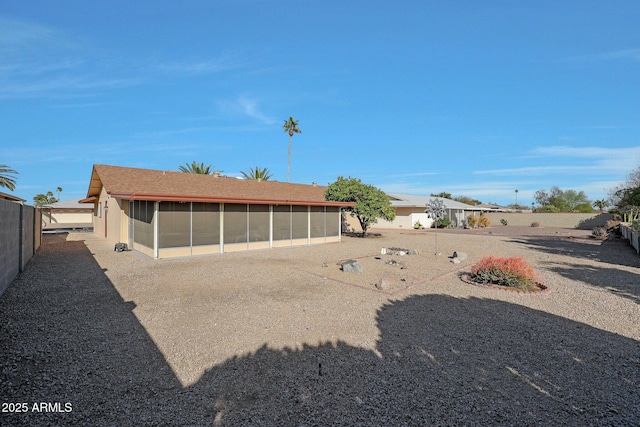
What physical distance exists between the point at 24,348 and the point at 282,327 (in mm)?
3677

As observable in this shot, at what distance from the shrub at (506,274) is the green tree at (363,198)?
41.9 ft

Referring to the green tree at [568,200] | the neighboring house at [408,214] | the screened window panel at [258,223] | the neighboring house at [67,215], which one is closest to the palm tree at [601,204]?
the green tree at [568,200]

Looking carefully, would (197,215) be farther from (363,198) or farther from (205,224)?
(363,198)

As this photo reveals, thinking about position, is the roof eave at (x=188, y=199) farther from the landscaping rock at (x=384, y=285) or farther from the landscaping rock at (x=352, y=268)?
the landscaping rock at (x=384, y=285)

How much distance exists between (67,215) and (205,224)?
2887 centimetres

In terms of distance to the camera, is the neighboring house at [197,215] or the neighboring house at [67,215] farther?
the neighboring house at [67,215]

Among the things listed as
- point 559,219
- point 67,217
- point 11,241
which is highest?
point 67,217

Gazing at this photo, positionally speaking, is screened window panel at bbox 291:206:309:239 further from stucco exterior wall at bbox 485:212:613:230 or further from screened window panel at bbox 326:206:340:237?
stucco exterior wall at bbox 485:212:613:230

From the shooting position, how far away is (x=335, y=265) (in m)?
11.6

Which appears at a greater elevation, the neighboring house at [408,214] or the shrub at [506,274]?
the neighboring house at [408,214]

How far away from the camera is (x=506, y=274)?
8.45m

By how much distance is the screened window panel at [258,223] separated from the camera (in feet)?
51.3

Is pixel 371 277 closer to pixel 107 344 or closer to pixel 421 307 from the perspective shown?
pixel 421 307

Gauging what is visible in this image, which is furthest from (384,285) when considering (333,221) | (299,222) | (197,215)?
(333,221)
